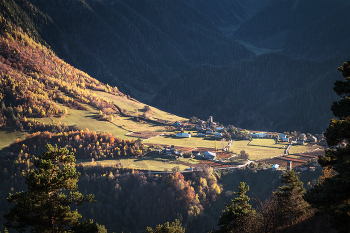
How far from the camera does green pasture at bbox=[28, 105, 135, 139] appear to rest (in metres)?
151

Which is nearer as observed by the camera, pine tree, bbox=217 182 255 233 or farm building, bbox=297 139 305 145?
pine tree, bbox=217 182 255 233

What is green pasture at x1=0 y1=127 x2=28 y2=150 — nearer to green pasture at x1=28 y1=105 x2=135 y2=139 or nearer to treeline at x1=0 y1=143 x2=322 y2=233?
green pasture at x1=28 y1=105 x2=135 y2=139

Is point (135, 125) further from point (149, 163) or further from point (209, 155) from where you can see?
point (209, 155)

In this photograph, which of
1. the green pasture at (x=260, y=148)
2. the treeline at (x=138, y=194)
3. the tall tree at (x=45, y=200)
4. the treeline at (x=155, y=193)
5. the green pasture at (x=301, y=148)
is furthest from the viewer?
the green pasture at (x=301, y=148)

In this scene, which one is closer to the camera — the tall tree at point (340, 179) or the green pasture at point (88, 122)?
the tall tree at point (340, 179)

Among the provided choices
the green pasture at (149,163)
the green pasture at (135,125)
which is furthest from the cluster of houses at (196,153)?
the green pasture at (135,125)

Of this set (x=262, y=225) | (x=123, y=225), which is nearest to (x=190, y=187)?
(x=123, y=225)

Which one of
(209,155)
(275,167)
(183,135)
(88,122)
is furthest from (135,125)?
(275,167)

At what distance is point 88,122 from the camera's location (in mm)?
158125

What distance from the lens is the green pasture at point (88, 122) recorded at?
495 ft

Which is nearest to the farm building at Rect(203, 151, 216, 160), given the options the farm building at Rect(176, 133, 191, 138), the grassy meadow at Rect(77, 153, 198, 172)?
the grassy meadow at Rect(77, 153, 198, 172)

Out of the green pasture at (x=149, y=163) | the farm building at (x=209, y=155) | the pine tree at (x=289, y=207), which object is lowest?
the pine tree at (x=289, y=207)

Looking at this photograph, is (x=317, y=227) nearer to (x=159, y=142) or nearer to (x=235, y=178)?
(x=235, y=178)

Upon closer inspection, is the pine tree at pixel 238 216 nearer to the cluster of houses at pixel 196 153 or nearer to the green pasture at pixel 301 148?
the cluster of houses at pixel 196 153
